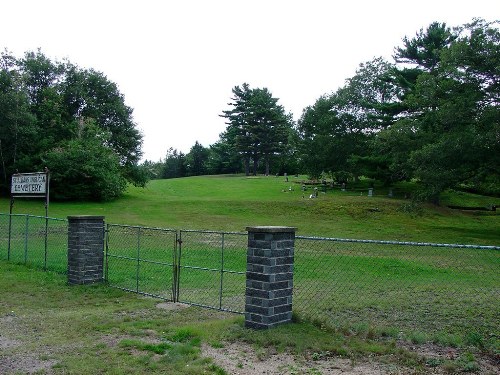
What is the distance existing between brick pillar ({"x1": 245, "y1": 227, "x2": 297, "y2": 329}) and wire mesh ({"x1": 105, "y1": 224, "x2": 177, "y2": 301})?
2.53m

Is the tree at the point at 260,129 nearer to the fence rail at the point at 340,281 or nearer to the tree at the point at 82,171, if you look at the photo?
the tree at the point at 82,171

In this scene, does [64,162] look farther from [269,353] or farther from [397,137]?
[269,353]

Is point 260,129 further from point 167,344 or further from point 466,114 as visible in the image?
point 167,344

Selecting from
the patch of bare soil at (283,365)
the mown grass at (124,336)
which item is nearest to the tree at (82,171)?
the mown grass at (124,336)

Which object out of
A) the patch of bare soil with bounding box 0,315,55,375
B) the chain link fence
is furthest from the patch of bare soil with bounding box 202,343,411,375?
the chain link fence

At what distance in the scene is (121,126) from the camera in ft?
148

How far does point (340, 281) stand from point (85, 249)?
579cm

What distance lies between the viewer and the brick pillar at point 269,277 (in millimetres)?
6539

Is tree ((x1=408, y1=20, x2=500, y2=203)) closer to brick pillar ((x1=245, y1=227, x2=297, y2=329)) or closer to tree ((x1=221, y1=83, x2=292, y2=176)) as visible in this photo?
brick pillar ((x1=245, y1=227, x2=297, y2=329))

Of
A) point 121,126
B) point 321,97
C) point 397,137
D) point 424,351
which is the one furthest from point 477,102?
point 121,126

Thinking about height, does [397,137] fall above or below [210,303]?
above

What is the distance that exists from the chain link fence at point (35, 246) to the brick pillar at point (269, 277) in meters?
6.82

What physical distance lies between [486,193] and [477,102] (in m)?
23.5

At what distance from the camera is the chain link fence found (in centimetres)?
1304
